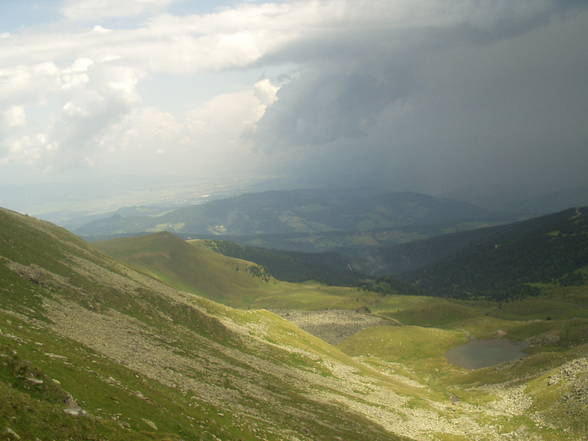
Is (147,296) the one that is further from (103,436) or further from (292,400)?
(103,436)

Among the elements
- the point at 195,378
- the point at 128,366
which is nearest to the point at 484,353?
the point at 195,378

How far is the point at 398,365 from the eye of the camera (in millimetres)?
138000

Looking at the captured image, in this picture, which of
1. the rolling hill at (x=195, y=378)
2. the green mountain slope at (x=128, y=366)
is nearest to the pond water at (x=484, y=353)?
the rolling hill at (x=195, y=378)

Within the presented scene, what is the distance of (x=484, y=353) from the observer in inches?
5453

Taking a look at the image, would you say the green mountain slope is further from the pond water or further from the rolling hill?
the pond water

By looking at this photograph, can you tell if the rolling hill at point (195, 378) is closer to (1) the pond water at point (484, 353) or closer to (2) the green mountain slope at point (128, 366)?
(2) the green mountain slope at point (128, 366)

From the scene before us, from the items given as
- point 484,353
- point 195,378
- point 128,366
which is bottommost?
point 484,353

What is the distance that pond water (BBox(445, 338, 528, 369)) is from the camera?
129 metres

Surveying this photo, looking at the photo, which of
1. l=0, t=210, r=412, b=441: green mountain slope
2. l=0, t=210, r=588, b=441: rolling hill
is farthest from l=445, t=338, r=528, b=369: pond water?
l=0, t=210, r=412, b=441: green mountain slope

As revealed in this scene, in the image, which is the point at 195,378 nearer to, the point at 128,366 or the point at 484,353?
the point at 128,366

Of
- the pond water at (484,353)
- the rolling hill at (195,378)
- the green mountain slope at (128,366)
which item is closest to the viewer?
the green mountain slope at (128,366)

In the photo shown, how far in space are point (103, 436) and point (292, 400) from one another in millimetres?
39482

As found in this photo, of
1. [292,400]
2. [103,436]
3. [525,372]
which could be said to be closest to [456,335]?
[525,372]

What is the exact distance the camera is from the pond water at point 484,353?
129125 millimetres
